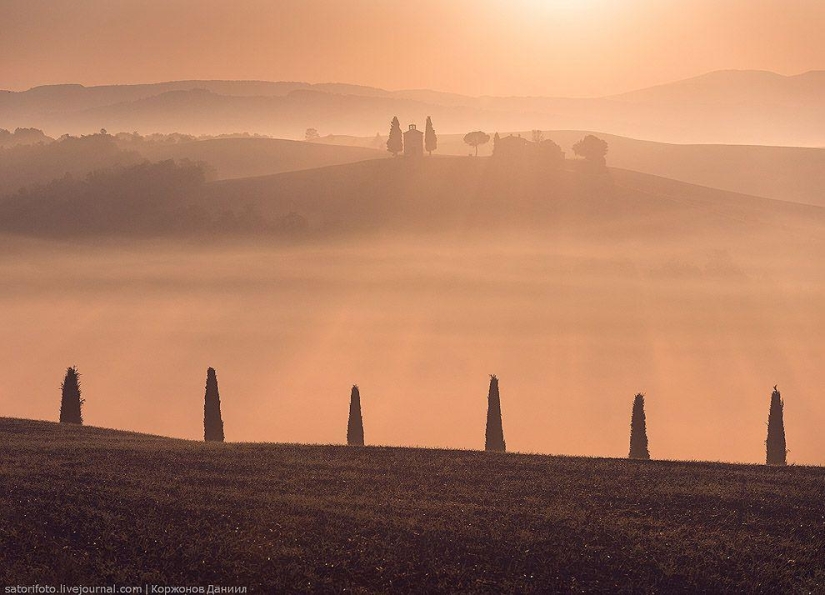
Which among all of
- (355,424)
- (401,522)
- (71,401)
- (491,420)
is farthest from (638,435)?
(71,401)

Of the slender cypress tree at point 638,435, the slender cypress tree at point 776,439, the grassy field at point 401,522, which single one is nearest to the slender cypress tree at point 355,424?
the grassy field at point 401,522

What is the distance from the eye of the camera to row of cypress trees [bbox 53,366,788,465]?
62.4 metres

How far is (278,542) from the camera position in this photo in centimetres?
3566

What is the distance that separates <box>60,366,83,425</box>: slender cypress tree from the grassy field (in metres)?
16.7

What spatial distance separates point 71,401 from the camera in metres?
66.8

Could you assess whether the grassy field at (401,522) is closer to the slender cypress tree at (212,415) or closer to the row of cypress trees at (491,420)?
the row of cypress trees at (491,420)

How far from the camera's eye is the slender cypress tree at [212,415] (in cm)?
6588

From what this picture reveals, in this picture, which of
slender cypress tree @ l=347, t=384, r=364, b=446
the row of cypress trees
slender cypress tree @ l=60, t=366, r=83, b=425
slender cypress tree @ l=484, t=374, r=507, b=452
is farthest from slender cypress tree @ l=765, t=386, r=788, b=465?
slender cypress tree @ l=60, t=366, r=83, b=425

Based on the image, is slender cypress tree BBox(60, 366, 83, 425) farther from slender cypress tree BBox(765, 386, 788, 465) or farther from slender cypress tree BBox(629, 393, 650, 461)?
slender cypress tree BBox(765, 386, 788, 465)

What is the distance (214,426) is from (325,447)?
A: 14891mm

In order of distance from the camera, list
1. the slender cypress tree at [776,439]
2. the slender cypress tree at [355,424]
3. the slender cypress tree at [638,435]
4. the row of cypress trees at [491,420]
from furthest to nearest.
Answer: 1. the slender cypress tree at [355,424]
2. the slender cypress tree at [638,435]
3. the row of cypress trees at [491,420]
4. the slender cypress tree at [776,439]

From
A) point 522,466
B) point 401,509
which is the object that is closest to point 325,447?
point 522,466

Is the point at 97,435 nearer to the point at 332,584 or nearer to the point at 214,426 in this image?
the point at 214,426

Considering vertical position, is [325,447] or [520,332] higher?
[520,332]
